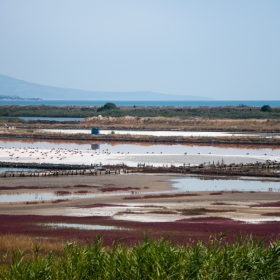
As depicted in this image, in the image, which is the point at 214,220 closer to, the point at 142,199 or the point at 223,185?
the point at 142,199

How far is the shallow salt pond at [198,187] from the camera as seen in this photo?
37469mm

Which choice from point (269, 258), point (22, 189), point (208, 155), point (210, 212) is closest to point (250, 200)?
point (210, 212)

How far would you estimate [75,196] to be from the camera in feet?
125

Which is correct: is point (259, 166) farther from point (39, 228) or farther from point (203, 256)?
point (203, 256)

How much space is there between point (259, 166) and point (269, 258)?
124 feet

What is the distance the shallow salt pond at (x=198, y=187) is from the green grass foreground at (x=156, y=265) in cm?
2058

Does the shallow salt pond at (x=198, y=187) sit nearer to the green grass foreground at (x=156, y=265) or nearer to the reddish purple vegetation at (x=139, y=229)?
the reddish purple vegetation at (x=139, y=229)

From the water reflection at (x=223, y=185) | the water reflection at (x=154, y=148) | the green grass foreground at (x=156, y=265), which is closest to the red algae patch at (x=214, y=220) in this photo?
the water reflection at (x=223, y=185)

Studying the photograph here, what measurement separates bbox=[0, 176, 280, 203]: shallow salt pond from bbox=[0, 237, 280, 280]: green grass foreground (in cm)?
2058

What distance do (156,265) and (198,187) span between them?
90.9 feet

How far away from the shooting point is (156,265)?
1569cm

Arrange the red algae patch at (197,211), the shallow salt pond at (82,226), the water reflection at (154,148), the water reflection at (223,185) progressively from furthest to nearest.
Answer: the water reflection at (154,148), the water reflection at (223,185), the red algae patch at (197,211), the shallow salt pond at (82,226)

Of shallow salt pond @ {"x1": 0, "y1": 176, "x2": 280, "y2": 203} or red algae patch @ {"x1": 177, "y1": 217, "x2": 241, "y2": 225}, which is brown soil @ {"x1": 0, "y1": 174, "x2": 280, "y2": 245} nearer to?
red algae patch @ {"x1": 177, "y1": 217, "x2": 241, "y2": 225}

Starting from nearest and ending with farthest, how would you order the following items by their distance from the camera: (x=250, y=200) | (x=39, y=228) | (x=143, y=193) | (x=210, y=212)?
(x=39, y=228), (x=210, y=212), (x=250, y=200), (x=143, y=193)
